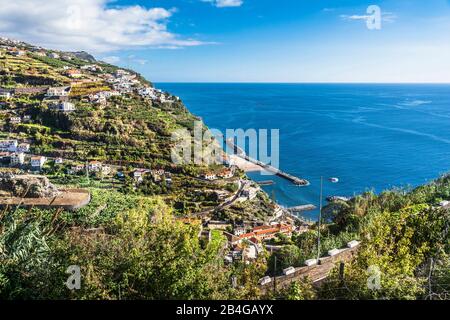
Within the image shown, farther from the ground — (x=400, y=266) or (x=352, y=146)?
(x=400, y=266)

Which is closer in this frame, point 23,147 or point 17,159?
point 17,159

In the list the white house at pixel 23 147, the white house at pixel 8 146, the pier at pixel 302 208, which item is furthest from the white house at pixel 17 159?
the pier at pixel 302 208

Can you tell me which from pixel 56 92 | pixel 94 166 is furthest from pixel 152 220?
pixel 56 92

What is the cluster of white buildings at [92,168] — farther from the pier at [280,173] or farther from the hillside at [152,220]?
the pier at [280,173]

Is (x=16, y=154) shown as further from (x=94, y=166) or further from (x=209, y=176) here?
(x=209, y=176)

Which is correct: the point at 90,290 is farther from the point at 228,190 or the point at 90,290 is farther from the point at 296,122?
the point at 296,122

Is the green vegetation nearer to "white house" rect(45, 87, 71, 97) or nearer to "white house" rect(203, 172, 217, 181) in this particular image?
"white house" rect(203, 172, 217, 181)

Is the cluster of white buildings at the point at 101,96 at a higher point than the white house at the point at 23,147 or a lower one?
higher

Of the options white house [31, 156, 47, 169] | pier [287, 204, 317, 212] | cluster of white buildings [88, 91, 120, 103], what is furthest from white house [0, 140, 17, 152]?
pier [287, 204, 317, 212]
